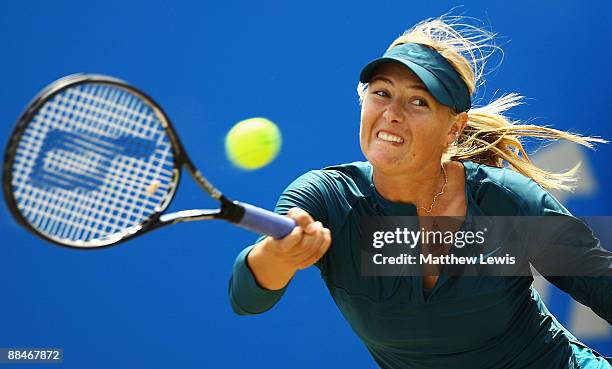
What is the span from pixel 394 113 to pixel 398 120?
0.02 metres

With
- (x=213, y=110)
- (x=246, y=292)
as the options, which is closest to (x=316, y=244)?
(x=246, y=292)

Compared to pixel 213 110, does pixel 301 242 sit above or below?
below

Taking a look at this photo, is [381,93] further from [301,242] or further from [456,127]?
[301,242]

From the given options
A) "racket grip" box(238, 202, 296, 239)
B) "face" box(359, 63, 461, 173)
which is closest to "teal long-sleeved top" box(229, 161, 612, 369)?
"face" box(359, 63, 461, 173)

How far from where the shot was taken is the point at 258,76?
2.66 m

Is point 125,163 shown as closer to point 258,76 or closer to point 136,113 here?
point 136,113

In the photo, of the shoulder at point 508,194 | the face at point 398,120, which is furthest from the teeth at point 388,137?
the shoulder at point 508,194

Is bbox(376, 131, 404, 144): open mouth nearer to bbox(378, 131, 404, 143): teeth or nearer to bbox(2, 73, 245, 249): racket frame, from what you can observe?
bbox(378, 131, 404, 143): teeth

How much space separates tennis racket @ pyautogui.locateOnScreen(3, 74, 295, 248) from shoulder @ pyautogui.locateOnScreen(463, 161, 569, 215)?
62cm

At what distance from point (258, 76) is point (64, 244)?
1381 mm

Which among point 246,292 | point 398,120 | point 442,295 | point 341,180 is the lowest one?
point 246,292

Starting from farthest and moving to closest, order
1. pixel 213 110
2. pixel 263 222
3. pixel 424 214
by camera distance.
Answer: pixel 213 110
pixel 424 214
pixel 263 222

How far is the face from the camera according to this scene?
184cm

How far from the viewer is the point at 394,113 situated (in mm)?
1832
